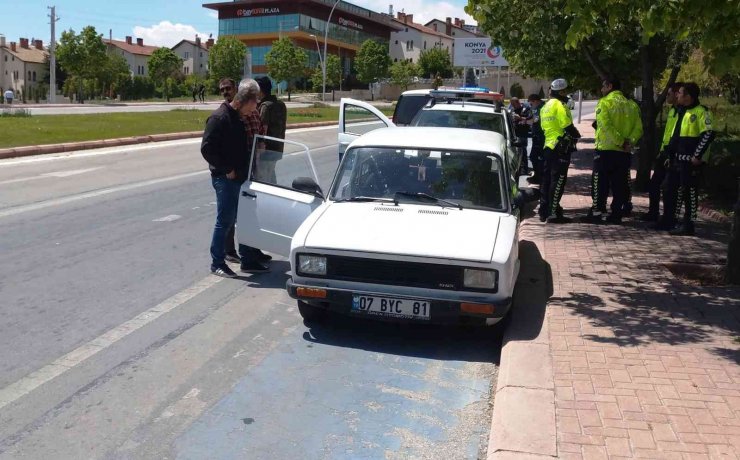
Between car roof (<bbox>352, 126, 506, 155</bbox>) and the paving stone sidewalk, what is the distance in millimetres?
1497

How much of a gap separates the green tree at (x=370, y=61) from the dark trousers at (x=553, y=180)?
279 ft

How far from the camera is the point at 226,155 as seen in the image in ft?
25.1

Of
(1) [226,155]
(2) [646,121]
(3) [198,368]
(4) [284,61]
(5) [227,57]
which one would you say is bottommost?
(3) [198,368]

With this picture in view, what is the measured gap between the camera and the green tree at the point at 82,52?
225 feet

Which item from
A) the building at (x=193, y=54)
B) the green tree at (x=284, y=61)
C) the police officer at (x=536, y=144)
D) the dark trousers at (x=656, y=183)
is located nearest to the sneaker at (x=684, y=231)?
the dark trousers at (x=656, y=183)

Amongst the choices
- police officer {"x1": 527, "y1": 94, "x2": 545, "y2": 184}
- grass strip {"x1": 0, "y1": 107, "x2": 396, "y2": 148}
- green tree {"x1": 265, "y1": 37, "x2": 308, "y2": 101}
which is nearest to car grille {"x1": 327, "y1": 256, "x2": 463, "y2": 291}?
police officer {"x1": 527, "y1": 94, "x2": 545, "y2": 184}

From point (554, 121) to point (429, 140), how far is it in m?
4.22

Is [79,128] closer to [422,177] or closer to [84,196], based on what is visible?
[84,196]

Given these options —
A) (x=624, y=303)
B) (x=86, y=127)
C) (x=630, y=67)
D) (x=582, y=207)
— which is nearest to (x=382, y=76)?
(x=86, y=127)

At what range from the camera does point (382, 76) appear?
318 feet

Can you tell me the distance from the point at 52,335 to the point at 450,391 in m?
2.99

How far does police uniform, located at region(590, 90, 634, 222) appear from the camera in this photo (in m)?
10.6

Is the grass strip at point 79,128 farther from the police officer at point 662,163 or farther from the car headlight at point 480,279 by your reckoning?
the car headlight at point 480,279

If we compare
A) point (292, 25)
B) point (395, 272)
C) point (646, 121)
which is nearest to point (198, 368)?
point (395, 272)
